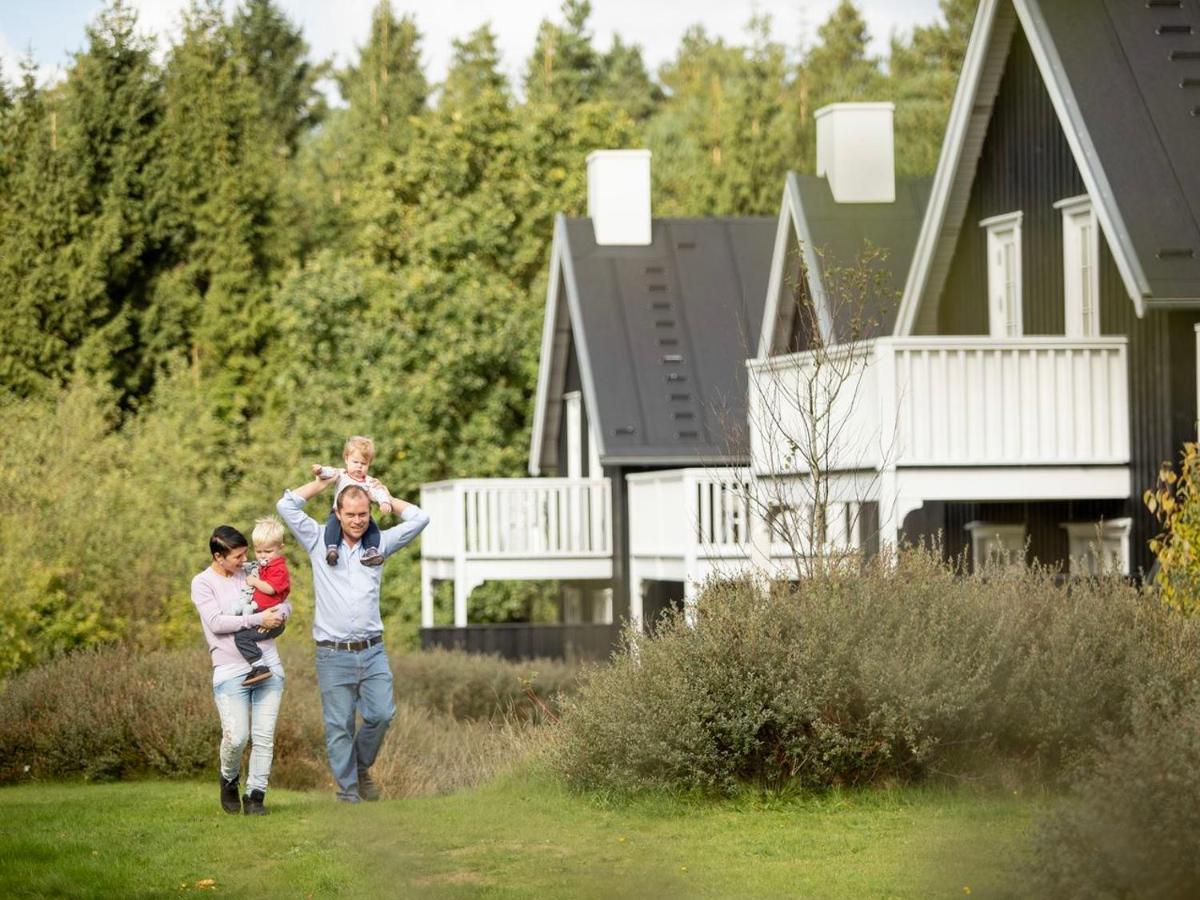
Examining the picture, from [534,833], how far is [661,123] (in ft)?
182

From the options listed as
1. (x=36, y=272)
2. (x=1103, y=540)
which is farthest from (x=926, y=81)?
(x=1103, y=540)

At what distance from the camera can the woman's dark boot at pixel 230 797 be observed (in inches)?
510

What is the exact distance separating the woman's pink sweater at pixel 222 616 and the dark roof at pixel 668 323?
57.7 feet

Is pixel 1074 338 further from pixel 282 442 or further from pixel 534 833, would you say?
pixel 282 442

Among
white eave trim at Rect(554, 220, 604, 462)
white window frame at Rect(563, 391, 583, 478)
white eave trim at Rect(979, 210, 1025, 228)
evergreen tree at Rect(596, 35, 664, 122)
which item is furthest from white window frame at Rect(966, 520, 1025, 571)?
evergreen tree at Rect(596, 35, 664, 122)

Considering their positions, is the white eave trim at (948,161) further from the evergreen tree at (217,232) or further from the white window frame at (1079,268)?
the evergreen tree at (217,232)

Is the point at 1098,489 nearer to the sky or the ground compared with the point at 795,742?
nearer to the sky

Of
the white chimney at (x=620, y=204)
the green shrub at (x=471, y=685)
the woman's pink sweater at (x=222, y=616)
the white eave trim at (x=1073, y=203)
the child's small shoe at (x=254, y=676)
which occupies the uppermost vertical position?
the white chimney at (x=620, y=204)

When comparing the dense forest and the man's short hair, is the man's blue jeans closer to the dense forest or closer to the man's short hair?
the man's short hair

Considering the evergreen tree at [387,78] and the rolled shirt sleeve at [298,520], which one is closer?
the rolled shirt sleeve at [298,520]

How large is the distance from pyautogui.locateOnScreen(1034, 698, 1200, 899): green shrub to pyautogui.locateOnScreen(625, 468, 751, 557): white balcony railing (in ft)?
55.2

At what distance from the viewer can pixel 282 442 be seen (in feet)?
141

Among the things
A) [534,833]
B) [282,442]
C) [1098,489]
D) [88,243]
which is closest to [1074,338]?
[1098,489]

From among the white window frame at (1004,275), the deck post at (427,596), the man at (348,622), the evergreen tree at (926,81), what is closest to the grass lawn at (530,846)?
the man at (348,622)
